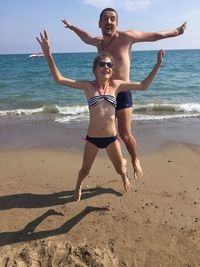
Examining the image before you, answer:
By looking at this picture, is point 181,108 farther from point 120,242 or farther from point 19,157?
point 120,242

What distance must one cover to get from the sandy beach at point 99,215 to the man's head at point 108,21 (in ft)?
6.97

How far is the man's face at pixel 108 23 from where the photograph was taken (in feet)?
15.4

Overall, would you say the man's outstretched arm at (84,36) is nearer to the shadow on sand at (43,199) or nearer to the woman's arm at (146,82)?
the woman's arm at (146,82)

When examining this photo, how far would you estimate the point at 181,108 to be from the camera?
42.7ft

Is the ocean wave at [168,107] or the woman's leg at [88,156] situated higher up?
the woman's leg at [88,156]

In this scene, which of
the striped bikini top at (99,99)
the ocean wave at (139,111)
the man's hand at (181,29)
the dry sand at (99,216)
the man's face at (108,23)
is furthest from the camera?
the ocean wave at (139,111)

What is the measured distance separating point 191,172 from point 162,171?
447mm

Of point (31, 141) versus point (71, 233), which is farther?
point (31, 141)

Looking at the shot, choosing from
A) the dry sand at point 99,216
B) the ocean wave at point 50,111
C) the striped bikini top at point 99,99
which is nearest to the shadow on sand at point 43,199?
the dry sand at point 99,216

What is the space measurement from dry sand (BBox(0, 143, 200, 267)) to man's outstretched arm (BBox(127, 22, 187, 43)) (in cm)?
201

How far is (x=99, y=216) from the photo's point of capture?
4551 mm

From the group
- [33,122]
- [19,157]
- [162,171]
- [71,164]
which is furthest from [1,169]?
[33,122]

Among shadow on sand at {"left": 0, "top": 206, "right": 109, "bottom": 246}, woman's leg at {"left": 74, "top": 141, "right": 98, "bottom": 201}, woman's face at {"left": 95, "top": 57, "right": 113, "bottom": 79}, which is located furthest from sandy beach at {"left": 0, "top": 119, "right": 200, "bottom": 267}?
woman's face at {"left": 95, "top": 57, "right": 113, "bottom": 79}

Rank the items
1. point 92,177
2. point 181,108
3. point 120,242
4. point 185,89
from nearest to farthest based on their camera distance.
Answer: point 120,242 < point 92,177 < point 181,108 < point 185,89
